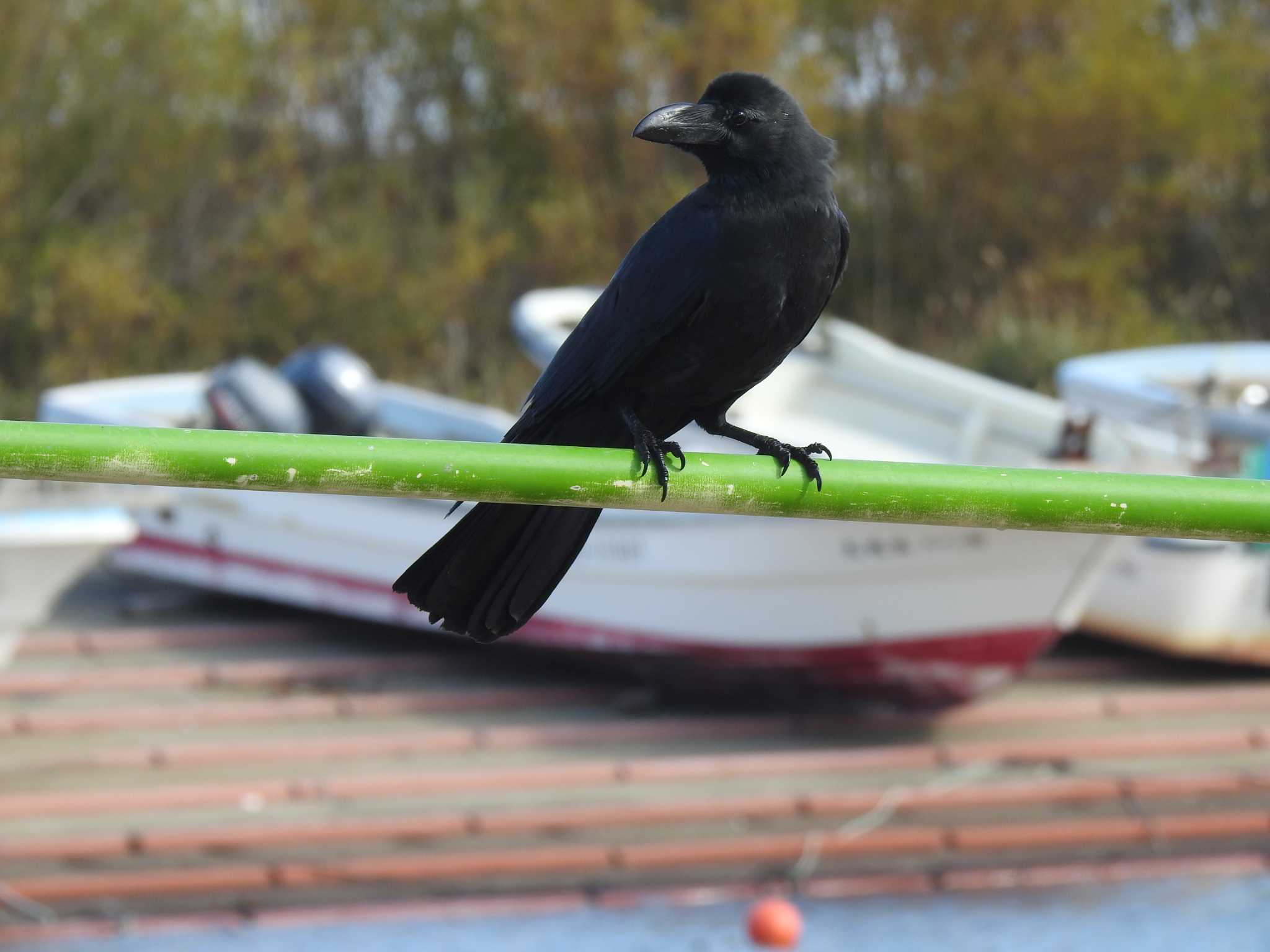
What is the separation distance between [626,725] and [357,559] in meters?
1.52

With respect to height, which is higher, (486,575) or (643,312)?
(643,312)

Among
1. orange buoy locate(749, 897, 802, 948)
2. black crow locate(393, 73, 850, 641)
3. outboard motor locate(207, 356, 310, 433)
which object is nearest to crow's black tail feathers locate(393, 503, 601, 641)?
black crow locate(393, 73, 850, 641)

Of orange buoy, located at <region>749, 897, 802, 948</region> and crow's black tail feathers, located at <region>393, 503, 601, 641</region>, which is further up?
crow's black tail feathers, located at <region>393, 503, 601, 641</region>

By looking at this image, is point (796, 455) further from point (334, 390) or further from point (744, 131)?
point (334, 390)

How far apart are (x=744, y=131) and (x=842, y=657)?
177 inches

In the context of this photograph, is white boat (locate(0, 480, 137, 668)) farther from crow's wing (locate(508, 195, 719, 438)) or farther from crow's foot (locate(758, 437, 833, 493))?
crow's foot (locate(758, 437, 833, 493))

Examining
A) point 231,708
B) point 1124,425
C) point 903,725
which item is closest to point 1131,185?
point 1124,425

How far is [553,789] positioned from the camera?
6277 mm

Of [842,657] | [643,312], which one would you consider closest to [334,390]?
[842,657]

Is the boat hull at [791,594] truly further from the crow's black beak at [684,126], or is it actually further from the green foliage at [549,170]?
the green foliage at [549,170]

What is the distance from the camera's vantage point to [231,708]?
6758mm

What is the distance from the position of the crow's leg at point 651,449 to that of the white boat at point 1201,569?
183 inches

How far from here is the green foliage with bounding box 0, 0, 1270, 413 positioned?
12711 mm

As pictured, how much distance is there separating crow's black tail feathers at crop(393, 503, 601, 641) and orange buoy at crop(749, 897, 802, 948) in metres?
3.81
